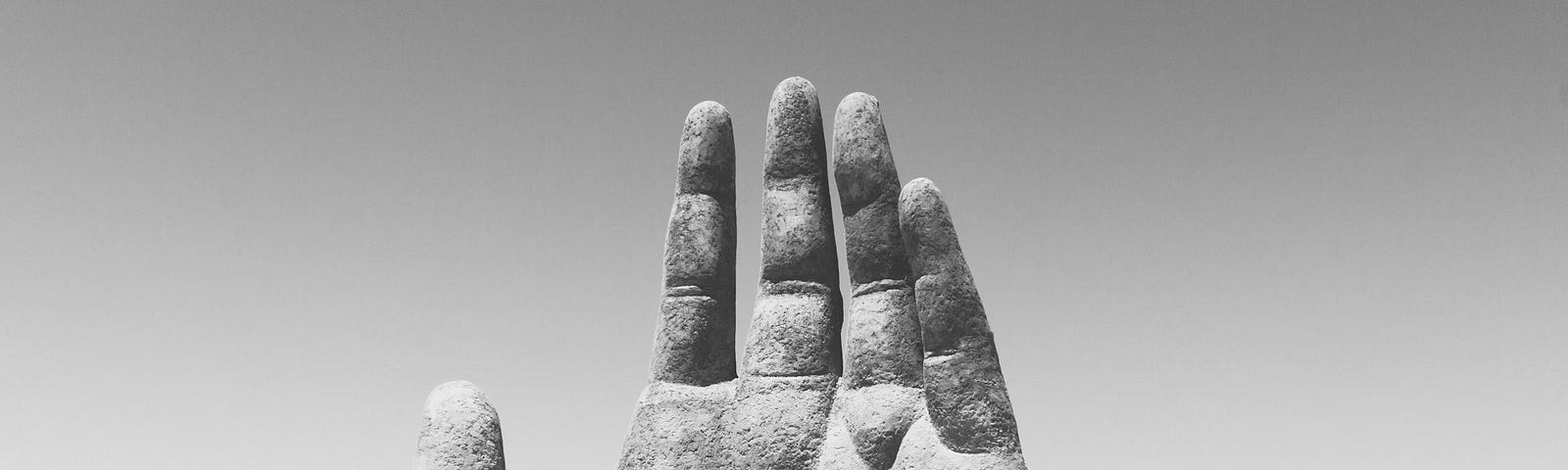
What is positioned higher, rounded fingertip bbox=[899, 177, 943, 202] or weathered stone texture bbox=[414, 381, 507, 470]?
rounded fingertip bbox=[899, 177, 943, 202]

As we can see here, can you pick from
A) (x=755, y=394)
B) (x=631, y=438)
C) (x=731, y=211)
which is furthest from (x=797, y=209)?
(x=631, y=438)

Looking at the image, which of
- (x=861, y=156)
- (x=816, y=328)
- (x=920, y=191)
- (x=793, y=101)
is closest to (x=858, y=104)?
(x=861, y=156)

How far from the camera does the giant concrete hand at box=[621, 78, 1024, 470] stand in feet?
35.0

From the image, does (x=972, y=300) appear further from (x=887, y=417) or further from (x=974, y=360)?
(x=887, y=417)

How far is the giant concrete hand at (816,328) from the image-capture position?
10664 mm

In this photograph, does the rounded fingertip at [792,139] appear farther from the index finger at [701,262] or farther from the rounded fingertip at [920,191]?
the rounded fingertip at [920,191]

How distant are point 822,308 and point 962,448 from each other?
1.77 m

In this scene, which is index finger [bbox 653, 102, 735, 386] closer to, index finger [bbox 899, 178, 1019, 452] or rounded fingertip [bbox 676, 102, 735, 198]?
rounded fingertip [bbox 676, 102, 735, 198]

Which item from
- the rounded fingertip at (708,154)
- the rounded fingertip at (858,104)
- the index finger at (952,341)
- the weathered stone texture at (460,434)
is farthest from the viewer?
the rounded fingertip at (708,154)

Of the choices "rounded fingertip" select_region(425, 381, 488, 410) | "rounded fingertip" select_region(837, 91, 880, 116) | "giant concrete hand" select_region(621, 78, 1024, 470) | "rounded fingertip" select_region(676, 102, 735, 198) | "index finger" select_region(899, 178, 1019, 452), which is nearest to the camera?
"index finger" select_region(899, 178, 1019, 452)

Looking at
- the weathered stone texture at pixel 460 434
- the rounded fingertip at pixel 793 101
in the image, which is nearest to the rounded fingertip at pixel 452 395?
the weathered stone texture at pixel 460 434

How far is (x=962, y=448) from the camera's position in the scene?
10.6 meters

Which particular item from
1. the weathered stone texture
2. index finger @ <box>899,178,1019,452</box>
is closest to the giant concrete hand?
index finger @ <box>899,178,1019,452</box>

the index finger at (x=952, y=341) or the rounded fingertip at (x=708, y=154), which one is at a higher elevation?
the rounded fingertip at (x=708, y=154)
